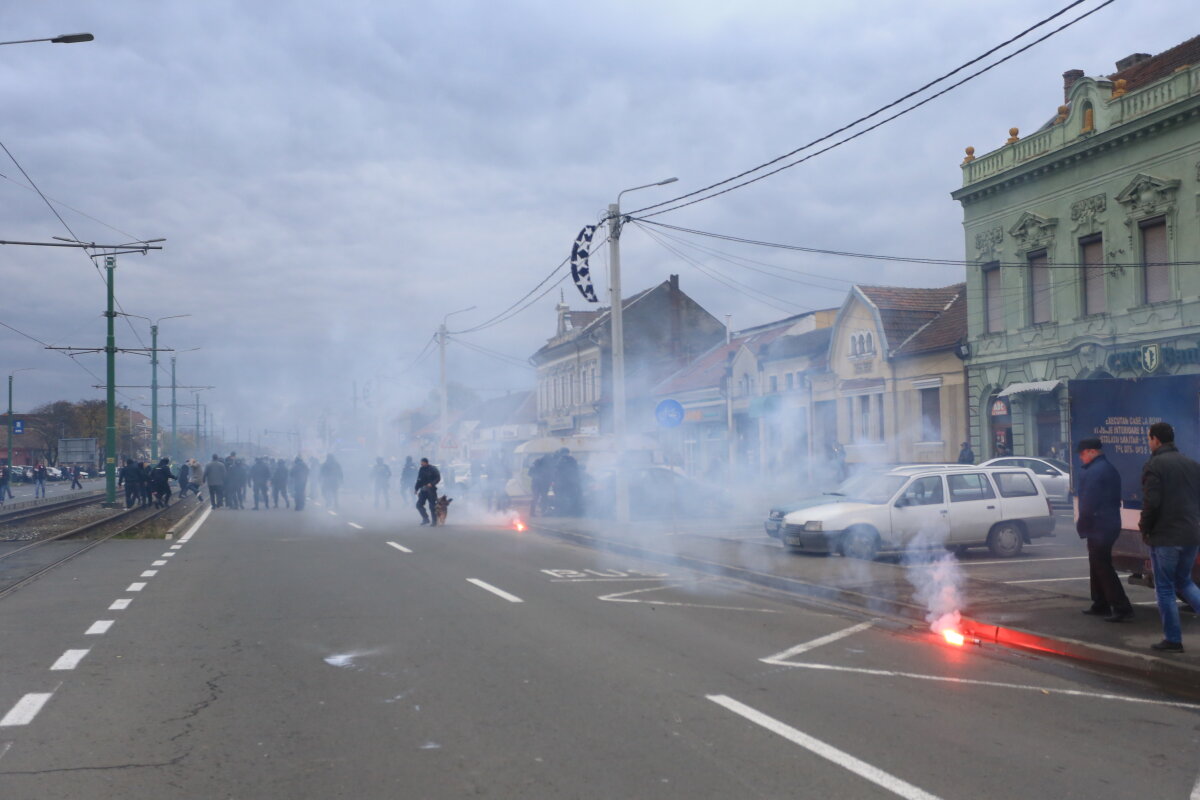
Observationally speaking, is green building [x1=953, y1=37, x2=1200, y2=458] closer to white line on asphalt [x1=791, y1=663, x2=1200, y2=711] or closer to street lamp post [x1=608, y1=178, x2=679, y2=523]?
street lamp post [x1=608, y1=178, x2=679, y2=523]

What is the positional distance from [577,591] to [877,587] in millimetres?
3418

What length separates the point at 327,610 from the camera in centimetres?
1052

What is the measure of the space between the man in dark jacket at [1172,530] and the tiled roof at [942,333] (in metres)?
26.4

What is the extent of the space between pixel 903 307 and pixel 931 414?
4410mm

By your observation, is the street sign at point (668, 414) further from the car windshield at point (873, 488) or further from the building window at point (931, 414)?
the building window at point (931, 414)

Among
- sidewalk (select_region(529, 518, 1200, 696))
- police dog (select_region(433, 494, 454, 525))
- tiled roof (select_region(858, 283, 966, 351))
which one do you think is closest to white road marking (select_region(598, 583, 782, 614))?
sidewalk (select_region(529, 518, 1200, 696))

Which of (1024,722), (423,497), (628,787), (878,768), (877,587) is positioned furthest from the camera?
(423,497)

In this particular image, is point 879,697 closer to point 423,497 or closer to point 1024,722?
point 1024,722

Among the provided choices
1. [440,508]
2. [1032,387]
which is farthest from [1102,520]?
[1032,387]

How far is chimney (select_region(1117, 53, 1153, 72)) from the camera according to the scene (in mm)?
33281

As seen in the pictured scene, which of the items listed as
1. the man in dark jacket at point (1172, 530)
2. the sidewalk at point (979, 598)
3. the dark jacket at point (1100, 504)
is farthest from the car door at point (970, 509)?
the man in dark jacket at point (1172, 530)

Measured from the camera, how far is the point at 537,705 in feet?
21.4

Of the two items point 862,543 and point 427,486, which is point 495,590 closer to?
point 862,543

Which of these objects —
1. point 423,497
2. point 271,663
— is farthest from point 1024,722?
point 423,497
